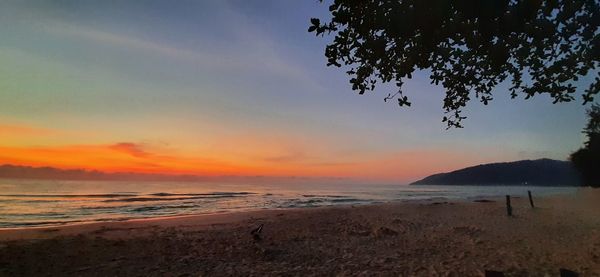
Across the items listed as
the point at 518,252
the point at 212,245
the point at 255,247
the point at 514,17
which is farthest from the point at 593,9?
the point at 212,245

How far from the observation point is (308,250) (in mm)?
12625

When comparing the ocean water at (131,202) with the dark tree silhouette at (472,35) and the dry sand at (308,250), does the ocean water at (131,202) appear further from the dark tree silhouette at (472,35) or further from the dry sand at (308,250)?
the dark tree silhouette at (472,35)

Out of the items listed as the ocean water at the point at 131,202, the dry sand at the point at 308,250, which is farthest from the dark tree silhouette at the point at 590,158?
the dry sand at the point at 308,250

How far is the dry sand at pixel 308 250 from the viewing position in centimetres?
988

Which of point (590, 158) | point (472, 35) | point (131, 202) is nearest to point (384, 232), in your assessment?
point (472, 35)

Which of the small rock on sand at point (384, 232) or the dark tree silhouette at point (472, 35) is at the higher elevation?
the dark tree silhouette at point (472, 35)

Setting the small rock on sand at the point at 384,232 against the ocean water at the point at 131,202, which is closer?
the small rock on sand at the point at 384,232

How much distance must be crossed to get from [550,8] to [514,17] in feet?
1.96

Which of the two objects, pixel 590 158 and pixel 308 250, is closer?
pixel 308 250

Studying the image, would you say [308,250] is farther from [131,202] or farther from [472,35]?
[131,202]

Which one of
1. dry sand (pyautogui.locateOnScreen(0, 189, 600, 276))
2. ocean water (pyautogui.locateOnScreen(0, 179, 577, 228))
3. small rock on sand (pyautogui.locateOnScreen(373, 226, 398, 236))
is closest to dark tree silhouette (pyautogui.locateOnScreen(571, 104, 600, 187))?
ocean water (pyautogui.locateOnScreen(0, 179, 577, 228))

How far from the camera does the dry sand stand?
32.4ft

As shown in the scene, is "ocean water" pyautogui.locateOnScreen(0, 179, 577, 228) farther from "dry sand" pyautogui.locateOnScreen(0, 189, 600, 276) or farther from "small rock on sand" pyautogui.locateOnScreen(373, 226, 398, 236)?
"small rock on sand" pyautogui.locateOnScreen(373, 226, 398, 236)

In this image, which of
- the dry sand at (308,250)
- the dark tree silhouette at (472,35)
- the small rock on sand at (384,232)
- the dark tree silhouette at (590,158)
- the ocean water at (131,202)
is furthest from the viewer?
the dark tree silhouette at (590,158)
